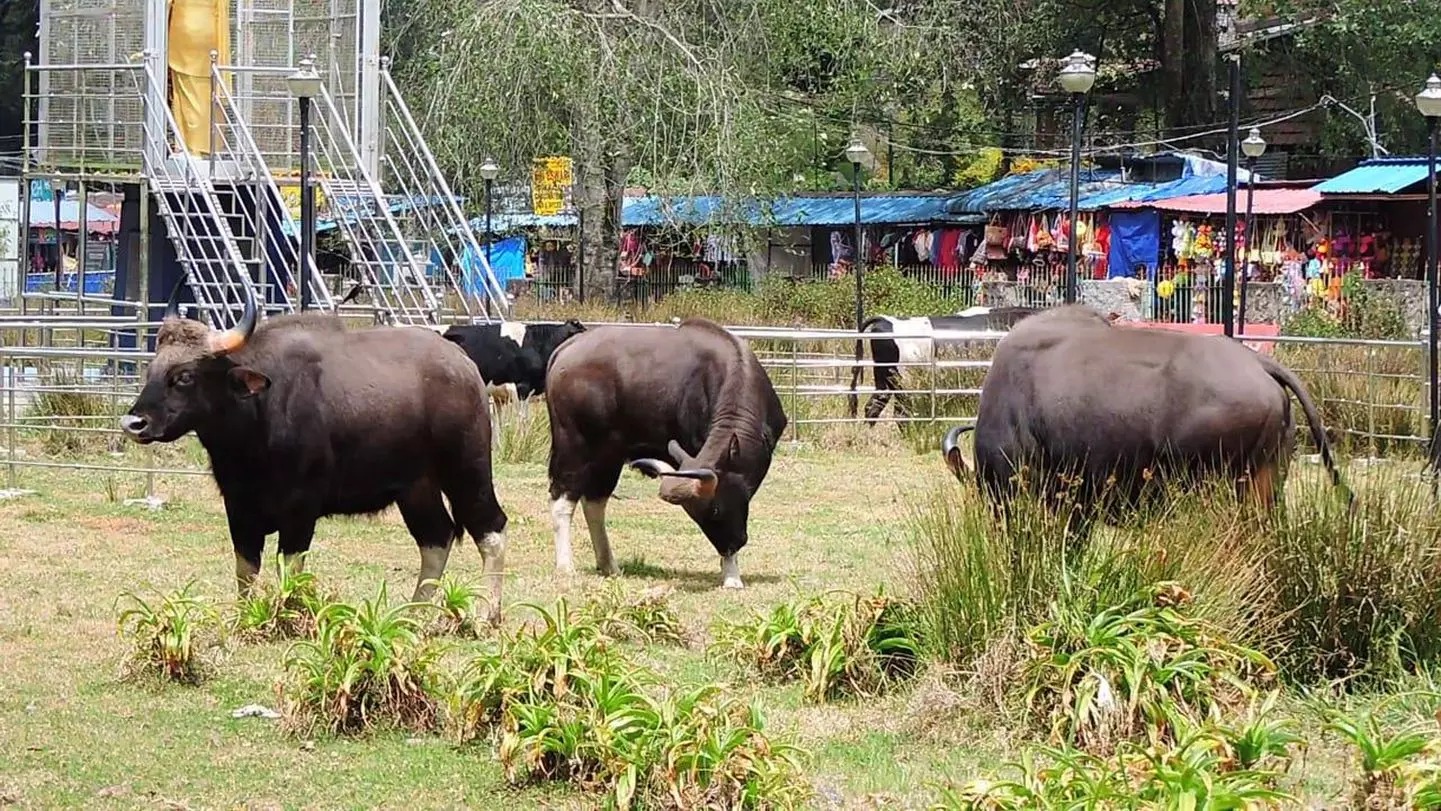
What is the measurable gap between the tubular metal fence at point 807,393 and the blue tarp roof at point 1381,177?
40.1 ft

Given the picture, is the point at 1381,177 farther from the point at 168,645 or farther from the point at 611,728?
the point at 611,728

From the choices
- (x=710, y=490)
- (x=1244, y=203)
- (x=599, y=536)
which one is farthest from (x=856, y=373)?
(x=1244, y=203)

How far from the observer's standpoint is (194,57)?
21031 mm

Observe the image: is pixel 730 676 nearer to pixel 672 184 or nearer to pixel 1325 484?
pixel 1325 484

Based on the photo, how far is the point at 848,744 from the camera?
7688 millimetres

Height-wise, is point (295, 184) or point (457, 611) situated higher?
point (295, 184)

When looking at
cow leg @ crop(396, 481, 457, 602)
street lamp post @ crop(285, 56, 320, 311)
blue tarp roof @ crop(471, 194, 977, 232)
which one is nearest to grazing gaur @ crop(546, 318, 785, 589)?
cow leg @ crop(396, 481, 457, 602)

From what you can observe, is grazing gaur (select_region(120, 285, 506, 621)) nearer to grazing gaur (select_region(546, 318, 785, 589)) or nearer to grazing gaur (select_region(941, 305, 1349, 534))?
grazing gaur (select_region(546, 318, 785, 589))

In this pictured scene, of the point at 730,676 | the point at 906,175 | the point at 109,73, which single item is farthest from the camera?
the point at 906,175

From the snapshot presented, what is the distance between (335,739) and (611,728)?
148 cm

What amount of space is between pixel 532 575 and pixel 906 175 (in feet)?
119

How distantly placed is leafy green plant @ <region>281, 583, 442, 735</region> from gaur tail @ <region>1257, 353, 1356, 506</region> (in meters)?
4.00

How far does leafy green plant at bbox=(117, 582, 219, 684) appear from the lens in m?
8.55

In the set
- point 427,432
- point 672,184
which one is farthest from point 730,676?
point 672,184
